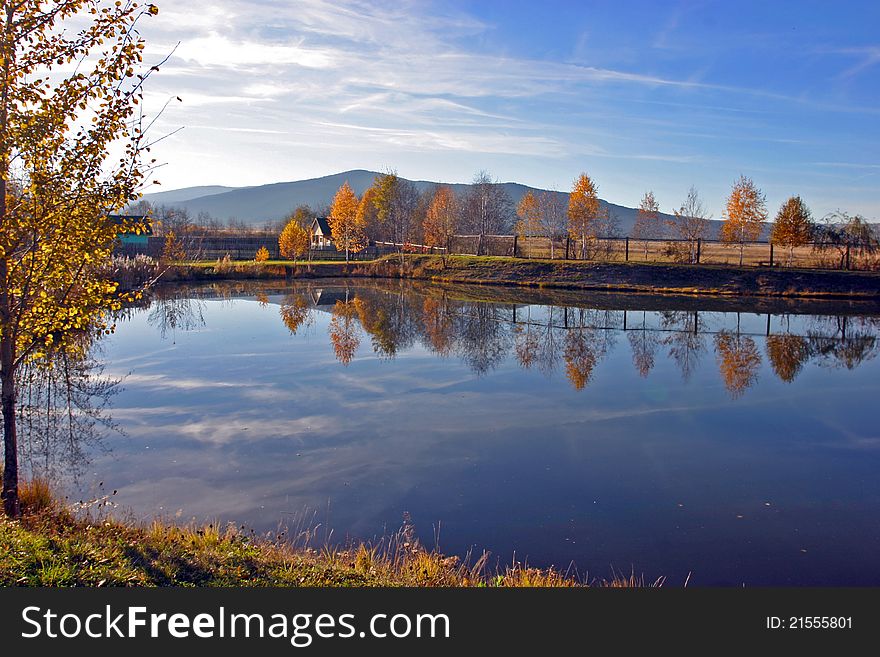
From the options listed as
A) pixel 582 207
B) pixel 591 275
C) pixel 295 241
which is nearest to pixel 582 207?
pixel 582 207

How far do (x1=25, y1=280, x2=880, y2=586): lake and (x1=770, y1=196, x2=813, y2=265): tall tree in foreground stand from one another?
74.4 feet

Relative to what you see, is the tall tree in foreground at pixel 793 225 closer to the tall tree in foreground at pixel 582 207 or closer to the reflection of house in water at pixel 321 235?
the tall tree in foreground at pixel 582 207

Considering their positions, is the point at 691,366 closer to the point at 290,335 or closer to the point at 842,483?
the point at 842,483

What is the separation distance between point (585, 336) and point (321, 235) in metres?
64.2

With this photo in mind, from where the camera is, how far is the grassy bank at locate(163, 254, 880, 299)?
3666cm

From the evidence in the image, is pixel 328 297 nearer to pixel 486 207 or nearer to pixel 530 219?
pixel 530 219

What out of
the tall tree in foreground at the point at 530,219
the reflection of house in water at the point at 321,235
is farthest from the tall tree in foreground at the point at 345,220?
the reflection of house in water at the point at 321,235

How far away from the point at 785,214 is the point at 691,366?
31.9m

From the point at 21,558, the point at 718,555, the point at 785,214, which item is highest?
the point at 785,214

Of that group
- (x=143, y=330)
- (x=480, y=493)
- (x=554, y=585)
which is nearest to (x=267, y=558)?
(x=554, y=585)

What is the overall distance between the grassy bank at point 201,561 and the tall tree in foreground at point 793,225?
4173 centimetres

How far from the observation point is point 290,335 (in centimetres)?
2239

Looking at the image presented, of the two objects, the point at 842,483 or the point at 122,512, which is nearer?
the point at 122,512

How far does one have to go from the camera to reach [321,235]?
8294 cm
